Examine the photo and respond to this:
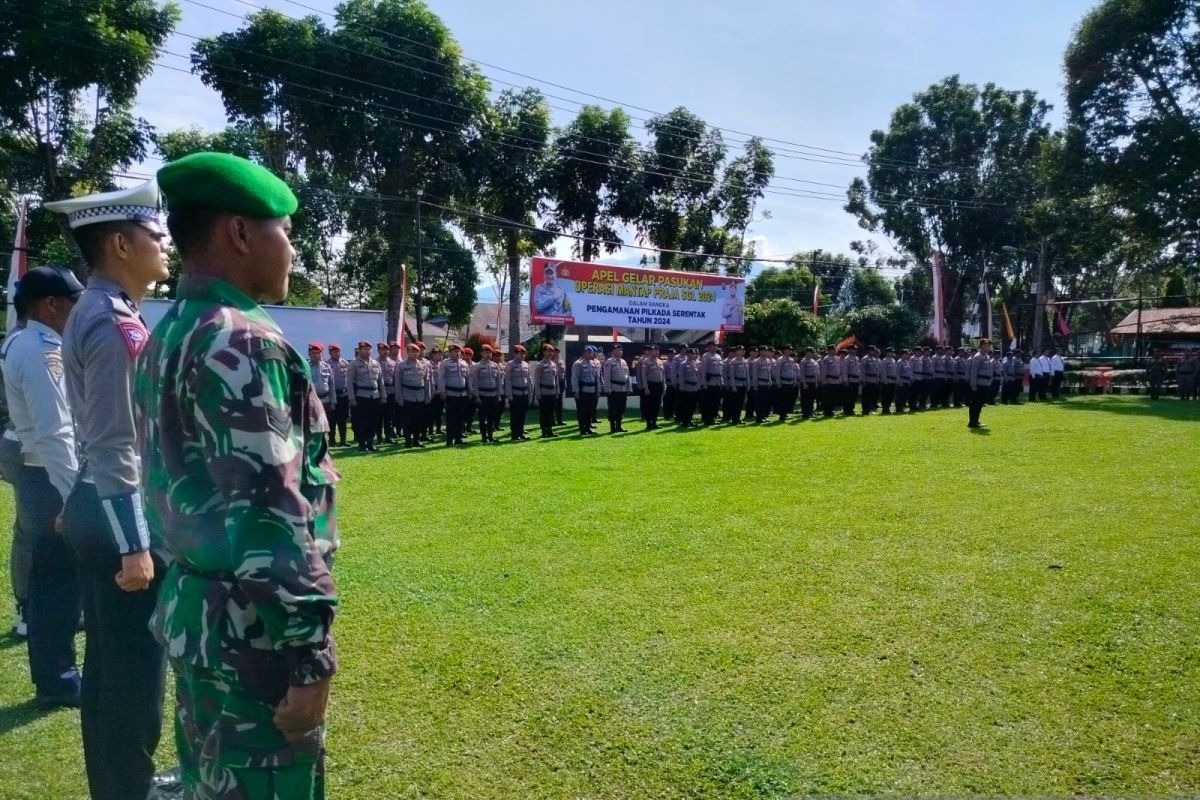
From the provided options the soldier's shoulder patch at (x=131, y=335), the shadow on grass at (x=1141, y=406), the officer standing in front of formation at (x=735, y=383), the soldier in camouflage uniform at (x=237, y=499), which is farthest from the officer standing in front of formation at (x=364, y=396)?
the shadow on grass at (x=1141, y=406)

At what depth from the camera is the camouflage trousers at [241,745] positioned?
5.40 ft

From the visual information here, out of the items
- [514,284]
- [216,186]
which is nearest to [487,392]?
[514,284]

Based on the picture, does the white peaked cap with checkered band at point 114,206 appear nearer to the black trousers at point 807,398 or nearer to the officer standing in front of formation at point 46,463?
the officer standing in front of formation at point 46,463

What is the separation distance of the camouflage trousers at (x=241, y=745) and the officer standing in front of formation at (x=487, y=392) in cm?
1336

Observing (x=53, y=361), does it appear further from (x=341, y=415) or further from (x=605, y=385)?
(x=605, y=385)

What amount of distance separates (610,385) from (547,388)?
1411mm

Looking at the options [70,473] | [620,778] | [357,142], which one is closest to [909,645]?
[620,778]

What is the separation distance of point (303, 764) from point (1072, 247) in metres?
36.4

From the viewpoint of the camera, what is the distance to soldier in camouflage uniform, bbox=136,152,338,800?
5.12 ft

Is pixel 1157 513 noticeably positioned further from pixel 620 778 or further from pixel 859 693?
pixel 620 778

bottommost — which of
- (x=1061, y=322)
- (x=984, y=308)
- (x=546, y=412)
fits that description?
(x=546, y=412)

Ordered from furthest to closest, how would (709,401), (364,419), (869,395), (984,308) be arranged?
(984,308) < (869,395) < (709,401) < (364,419)

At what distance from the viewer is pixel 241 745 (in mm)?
1643

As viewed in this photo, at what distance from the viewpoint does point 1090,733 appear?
330 cm
